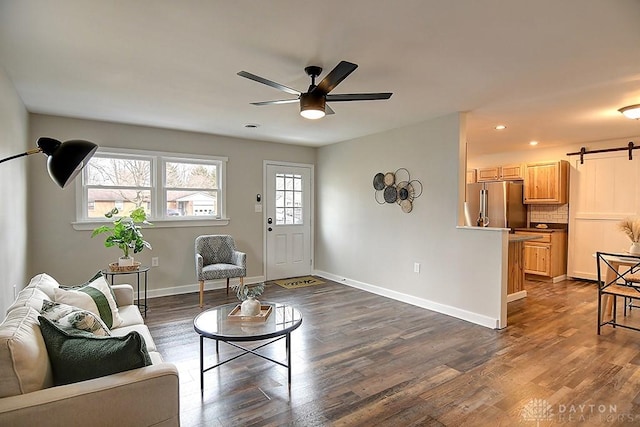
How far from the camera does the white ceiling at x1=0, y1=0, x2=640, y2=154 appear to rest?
76.9 inches

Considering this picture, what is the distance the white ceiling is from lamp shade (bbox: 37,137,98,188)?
2.64ft

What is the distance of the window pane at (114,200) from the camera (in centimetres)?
457

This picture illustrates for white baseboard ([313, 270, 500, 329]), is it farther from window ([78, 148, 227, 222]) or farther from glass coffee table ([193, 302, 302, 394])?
window ([78, 148, 227, 222])

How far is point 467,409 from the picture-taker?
224 centimetres

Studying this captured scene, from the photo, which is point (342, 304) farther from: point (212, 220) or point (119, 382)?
point (119, 382)

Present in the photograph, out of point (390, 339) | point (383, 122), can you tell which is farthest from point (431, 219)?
point (390, 339)

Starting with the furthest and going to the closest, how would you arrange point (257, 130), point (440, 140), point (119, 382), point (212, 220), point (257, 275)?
point (257, 275)
point (212, 220)
point (257, 130)
point (440, 140)
point (119, 382)

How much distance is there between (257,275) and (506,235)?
3.82 metres

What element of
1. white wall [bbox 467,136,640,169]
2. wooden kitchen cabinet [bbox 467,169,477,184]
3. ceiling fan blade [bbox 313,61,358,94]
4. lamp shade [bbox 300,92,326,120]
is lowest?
wooden kitchen cabinet [bbox 467,169,477,184]

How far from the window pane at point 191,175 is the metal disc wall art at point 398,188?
2528 mm

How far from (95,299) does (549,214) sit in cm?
716

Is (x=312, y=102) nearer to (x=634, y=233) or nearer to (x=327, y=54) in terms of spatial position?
(x=327, y=54)

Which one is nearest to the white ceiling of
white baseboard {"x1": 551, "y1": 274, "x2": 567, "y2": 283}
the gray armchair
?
the gray armchair

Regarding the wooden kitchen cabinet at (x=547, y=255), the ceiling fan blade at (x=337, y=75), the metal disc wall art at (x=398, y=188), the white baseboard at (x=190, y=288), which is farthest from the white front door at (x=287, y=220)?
the wooden kitchen cabinet at (x=547, y=255)
